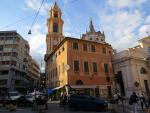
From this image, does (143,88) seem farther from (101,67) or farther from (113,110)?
(113,110)

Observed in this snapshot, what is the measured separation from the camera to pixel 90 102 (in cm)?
1923

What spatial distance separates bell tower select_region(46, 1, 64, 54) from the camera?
58531 mm

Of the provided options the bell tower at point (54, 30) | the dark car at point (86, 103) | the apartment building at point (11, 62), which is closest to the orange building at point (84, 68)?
the dark car at point (86, 103)

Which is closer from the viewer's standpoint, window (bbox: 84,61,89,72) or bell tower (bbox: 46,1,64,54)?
window (bbox: 84,61,89,72)

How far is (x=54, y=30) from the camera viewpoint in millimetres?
62344

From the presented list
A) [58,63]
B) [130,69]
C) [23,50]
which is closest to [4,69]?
[23,50]

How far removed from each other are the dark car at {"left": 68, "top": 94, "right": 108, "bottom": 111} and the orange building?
10.3m

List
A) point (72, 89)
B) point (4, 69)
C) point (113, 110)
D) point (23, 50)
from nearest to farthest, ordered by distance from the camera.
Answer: point (113, 110), point (72, 89), point (4, 69), point (23, 50)

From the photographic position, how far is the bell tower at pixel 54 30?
192ft

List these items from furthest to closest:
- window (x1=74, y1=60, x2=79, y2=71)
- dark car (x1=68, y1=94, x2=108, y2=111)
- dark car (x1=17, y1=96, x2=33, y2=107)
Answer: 1. window (x1=74, y1=60, x2=79, y2=71)
2. dark car (x1=17, y1=96, x2=33, y2=107)
3. dark car (x1=68, y1=94, x2=108, y2=111)

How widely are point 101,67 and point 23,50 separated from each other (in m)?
36.8

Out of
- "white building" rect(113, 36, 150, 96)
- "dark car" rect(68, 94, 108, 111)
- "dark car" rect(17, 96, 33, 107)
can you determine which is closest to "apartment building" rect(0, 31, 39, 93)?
"dark car" rect(17, 96, 33, 107)

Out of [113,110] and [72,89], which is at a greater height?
[72,89]

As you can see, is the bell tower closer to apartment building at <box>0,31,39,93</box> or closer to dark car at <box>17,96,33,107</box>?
apartment building at <box>0,31,39,93</box>
